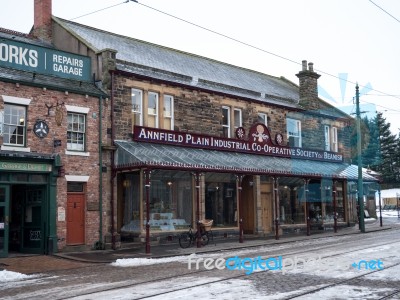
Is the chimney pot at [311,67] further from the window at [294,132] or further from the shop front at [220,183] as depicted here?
the shop front at [220,183]

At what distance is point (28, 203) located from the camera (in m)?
19.6

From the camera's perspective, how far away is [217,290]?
34.3ft

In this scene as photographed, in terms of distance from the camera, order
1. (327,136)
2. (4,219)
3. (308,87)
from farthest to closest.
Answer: (327,136) → (308,87) → (4,219)

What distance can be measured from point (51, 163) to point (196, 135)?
25.4 feet

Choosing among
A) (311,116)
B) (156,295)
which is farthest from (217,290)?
(311,116)

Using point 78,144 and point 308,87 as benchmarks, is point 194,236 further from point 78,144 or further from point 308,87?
point 308,87

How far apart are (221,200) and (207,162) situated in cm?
346

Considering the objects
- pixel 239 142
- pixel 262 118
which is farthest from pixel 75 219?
pixel 262 118

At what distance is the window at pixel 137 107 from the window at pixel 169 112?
142cm

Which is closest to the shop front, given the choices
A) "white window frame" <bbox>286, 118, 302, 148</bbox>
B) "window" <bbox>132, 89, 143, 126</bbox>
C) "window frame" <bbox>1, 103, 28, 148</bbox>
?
"window" <bbox>132, 89, 143, 126</bbox>

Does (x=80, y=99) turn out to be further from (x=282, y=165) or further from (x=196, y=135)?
(x=282, y=165)

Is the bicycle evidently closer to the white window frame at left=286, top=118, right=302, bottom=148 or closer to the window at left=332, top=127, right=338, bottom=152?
the white window frame at left=286, top=118, right=302, bottom=148

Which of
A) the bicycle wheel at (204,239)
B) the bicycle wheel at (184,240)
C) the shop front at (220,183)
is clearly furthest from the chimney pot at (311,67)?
the bicycle wheel at (184,240)

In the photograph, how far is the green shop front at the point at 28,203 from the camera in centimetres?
1772
